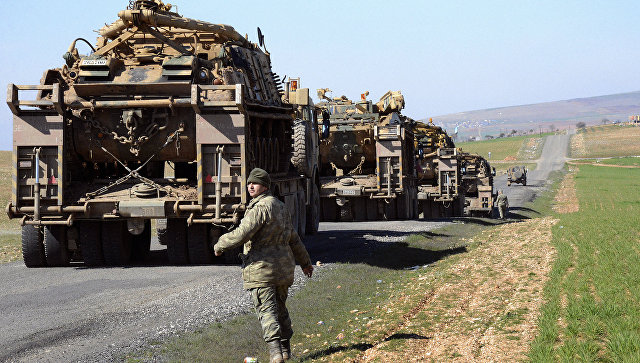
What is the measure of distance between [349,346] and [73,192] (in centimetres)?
775

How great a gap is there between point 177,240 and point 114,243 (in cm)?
123

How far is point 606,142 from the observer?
128m

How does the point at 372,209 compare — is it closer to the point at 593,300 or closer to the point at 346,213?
the point at 346,213

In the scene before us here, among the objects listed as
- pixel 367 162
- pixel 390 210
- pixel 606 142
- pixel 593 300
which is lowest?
pixel 593 300

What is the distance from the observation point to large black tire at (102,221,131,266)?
13.8 metres

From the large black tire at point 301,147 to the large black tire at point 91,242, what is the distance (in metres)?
5.61

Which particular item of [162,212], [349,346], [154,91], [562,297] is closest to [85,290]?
[162,212]

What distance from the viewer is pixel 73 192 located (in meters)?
13.6

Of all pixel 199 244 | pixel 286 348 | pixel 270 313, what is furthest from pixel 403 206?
pixel 270 313

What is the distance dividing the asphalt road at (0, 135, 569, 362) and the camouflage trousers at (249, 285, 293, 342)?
174 centimetres

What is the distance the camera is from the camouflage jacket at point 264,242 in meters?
6.81

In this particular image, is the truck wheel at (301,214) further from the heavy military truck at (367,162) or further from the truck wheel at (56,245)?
the truck wheel at (56,245)

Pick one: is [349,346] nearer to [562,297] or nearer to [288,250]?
[288,250]

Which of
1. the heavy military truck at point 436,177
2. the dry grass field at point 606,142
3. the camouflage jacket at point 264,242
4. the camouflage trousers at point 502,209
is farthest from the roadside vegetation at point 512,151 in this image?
the camouflage jacket at point 264,242
